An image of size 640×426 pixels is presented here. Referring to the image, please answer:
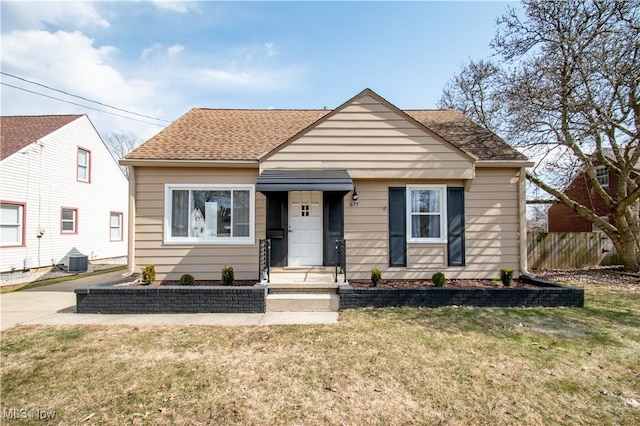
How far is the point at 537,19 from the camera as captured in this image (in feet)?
32.4

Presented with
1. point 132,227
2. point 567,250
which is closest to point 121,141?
point 132,227

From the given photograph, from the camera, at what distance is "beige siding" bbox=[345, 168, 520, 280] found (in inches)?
324

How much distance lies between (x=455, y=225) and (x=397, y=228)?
62.5 inches

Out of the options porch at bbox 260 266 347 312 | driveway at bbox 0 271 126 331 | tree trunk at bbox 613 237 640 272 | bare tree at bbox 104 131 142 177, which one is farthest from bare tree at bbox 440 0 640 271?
bare tree at bbox 104 131 142 177

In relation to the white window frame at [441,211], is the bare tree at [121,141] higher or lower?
higher

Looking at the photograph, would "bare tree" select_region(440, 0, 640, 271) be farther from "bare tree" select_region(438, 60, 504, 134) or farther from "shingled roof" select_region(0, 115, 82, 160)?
"shingled roof" select_region(0, 115, 82, 160)

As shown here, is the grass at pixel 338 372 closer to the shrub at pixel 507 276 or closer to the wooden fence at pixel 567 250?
the shrub at pixel 507 276

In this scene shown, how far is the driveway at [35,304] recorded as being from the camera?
6.05 m

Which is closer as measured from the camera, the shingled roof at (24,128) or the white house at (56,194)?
the white house at (56,194)

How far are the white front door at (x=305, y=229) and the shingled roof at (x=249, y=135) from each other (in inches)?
64.4

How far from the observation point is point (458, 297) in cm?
645

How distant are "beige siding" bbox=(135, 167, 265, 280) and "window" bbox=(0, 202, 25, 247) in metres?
7.72

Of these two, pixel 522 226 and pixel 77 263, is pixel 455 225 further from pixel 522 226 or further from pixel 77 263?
pixel 77 263

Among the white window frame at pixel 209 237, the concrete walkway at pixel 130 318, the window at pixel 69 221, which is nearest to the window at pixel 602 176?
the concrete walkway at pixel 130 318
